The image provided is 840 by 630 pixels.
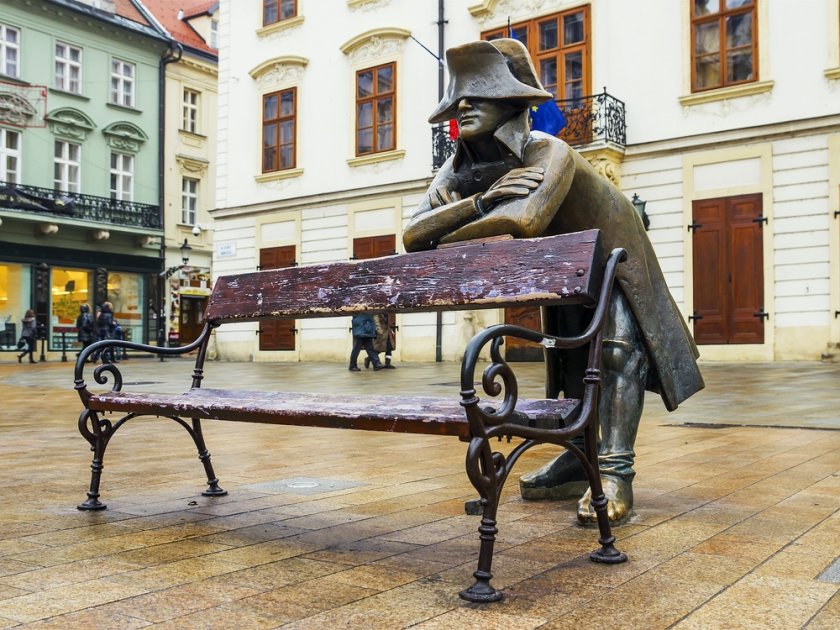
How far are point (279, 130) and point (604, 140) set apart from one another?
9556mm

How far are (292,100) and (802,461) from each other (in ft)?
67.7

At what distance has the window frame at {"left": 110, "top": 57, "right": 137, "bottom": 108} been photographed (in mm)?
32312

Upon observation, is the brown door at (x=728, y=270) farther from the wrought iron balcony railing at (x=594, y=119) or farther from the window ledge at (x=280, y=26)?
the window ledge at (x=280, y=26)

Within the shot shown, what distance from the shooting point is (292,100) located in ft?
78.5

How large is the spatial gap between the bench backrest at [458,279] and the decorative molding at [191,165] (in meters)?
32.1

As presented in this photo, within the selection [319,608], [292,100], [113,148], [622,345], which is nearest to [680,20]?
[292,100]

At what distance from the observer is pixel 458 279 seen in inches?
122

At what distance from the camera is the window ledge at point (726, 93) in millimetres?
16906

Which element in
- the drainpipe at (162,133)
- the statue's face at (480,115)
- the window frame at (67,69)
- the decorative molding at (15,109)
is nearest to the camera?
the statue's face at (480,115)

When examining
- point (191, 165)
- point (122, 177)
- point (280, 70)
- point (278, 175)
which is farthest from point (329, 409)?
point (191, 165)

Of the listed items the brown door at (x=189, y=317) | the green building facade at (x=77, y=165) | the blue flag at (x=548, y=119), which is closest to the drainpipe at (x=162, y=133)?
the green building facade at (x=77, y=165)

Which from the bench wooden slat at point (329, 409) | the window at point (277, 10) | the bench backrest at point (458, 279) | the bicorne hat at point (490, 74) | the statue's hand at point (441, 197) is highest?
the window at point (277, 10)

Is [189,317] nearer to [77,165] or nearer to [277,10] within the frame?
[77,165]

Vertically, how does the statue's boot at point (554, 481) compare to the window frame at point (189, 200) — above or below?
below
